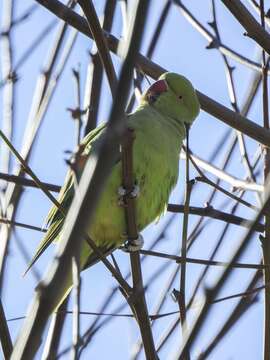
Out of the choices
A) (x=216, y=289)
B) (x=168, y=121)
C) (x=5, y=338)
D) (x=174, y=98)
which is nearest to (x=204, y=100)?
(x=168, y=121)

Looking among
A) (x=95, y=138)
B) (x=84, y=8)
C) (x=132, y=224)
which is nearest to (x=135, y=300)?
(x=132, y=224)

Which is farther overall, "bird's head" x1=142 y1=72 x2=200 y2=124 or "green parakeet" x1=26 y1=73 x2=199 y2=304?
"bird's head" x1=142 y1=72 x2=200 y2=124

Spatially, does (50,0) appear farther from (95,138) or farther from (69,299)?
(69,299)

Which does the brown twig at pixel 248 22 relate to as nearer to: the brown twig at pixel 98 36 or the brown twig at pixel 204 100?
the brown twig at pixel 204 100

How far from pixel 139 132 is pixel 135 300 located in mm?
1287

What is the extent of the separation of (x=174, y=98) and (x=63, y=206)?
37.5 inches

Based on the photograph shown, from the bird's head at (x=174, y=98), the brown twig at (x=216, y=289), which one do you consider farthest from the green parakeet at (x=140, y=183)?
the brown twig at (x=216, y=289)

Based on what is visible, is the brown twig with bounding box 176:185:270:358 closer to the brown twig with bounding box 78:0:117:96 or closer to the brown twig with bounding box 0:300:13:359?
the brown twig with bounding box 0:300:13:359

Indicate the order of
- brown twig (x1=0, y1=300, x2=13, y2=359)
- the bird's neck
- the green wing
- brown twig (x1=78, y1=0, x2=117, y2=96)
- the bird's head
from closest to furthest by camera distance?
brown twig (x1=0, y1=300, x2=13, y2=359), brown twig (x1=78, y1=0, x2=117, y2=96), the green wing, the bird's neck, the bird's head

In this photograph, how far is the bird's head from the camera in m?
3.69

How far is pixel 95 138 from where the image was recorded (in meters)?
3.29

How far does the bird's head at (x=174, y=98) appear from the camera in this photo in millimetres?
3693

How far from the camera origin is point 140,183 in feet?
10.3

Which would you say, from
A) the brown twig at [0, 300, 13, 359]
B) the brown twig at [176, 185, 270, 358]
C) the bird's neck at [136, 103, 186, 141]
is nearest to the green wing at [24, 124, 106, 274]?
the bird's neck at [136, 103, 186, 141]
